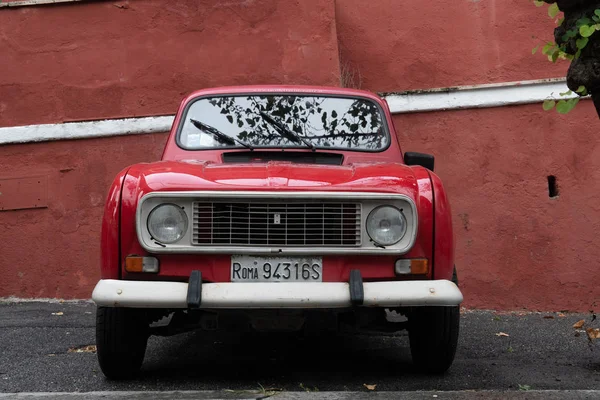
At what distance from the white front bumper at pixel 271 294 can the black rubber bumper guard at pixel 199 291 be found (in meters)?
0.02

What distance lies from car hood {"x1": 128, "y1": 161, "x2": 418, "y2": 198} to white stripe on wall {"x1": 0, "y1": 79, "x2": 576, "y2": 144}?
391 centimetres

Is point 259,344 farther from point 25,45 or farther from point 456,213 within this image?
point 25,45

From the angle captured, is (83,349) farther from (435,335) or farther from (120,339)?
(435,335)

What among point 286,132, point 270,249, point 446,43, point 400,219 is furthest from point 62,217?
point 400,219

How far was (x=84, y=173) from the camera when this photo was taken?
8180 millimetres

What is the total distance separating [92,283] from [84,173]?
110 cm

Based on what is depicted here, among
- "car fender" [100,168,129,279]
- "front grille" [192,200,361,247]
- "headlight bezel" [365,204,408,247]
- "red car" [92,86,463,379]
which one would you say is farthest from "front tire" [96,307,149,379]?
"headlight bezel" [365,204,408,247]

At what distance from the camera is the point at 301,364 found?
4957mm

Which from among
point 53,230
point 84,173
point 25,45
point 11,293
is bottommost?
point 11,293

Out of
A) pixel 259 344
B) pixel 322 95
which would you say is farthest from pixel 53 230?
pixel 322 95

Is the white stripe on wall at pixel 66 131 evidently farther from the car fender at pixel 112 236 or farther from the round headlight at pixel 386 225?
the round headlight at pixel 386 225

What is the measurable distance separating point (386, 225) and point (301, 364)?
4.48 ft

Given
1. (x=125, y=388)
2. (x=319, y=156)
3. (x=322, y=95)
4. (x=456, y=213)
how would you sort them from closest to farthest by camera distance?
(x=125, y=388) → (x=319, y=156) → (x=322, y=95) → (x=456, y=213)

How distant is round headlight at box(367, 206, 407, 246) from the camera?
3.98 metres
